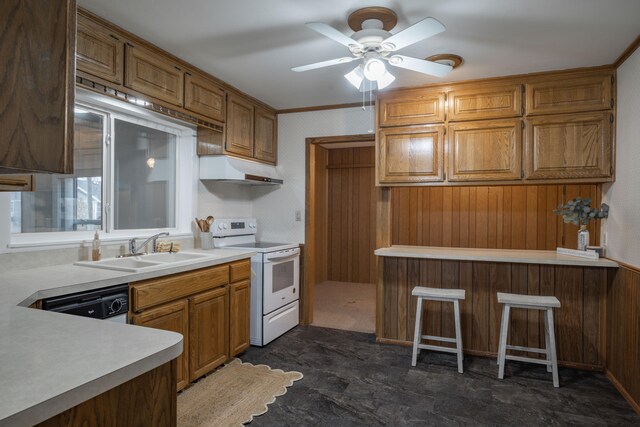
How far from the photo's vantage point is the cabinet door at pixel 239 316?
2939 mm

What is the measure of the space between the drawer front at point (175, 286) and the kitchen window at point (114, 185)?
68 centimetres

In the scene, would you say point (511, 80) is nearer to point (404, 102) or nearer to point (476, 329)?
point (404, 102)

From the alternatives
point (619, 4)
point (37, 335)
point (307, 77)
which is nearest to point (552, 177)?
point (619, 4)

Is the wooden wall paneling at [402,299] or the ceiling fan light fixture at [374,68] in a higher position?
the ceiling fan light fixture at [374,68]

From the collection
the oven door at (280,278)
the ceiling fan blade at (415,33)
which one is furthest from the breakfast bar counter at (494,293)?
the ceiling fan blade at (415,33)

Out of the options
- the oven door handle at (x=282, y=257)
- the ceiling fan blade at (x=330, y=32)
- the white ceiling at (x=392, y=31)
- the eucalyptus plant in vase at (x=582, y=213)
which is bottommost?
the oven door handle at (x=282, y=257)

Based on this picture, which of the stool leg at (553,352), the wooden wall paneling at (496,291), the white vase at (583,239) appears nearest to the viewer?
the stool leg at (553,352)

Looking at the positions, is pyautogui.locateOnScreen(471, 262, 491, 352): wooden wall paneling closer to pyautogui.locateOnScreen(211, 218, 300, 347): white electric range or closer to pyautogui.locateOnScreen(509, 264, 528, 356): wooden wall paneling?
pyautogui.locateOnScreen(509, 264, 528, 356): wooden wall paneling

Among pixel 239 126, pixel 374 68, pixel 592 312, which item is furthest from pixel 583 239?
pixel 239 126

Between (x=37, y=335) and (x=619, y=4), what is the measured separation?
9.52ft

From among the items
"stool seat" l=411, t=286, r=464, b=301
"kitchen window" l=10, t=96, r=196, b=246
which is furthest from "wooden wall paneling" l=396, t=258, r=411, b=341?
"kitchen window" l=10, t=96, r=196, b=246

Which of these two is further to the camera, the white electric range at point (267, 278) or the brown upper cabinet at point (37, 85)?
the white electric range at point (267, 278)

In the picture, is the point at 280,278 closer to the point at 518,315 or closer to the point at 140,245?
the point at 140,245

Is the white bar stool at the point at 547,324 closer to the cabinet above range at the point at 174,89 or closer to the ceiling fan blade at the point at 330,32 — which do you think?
the ceiling fan blade at the point at 330,32
